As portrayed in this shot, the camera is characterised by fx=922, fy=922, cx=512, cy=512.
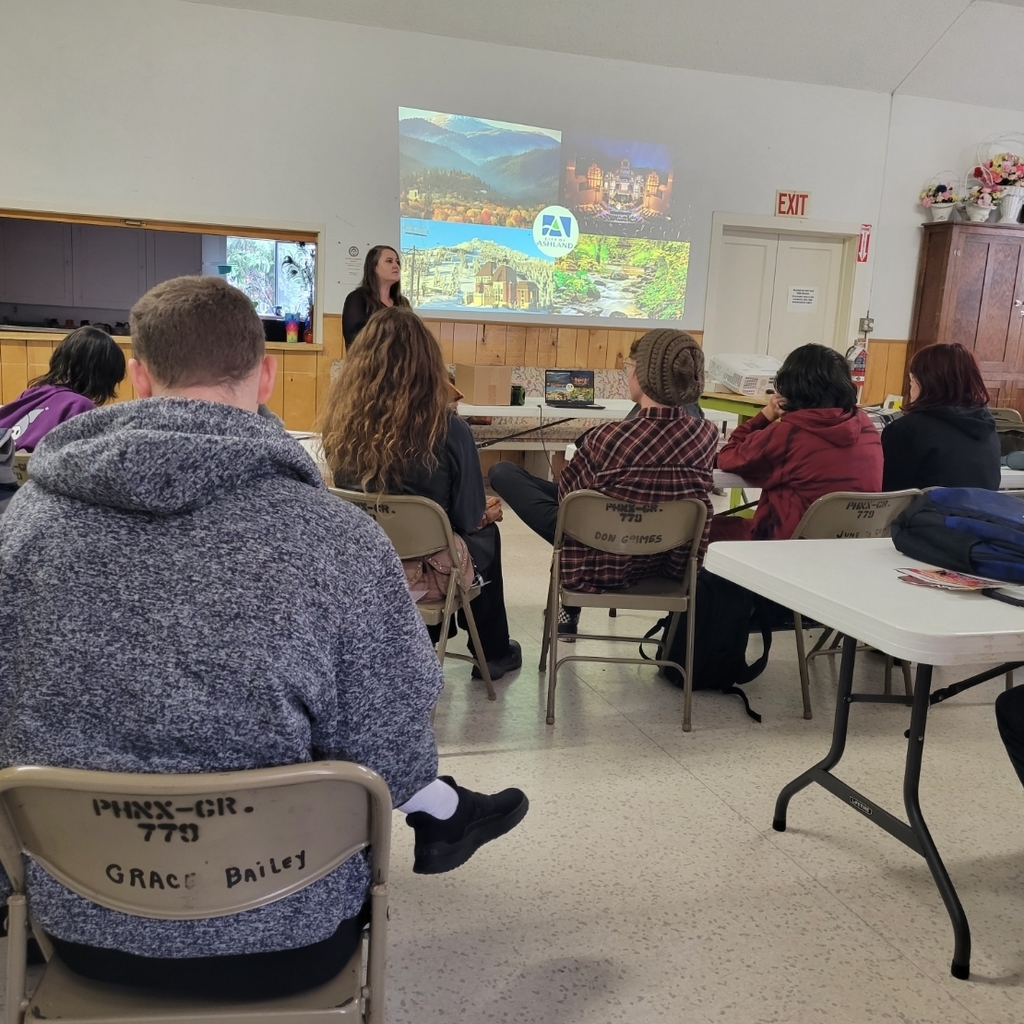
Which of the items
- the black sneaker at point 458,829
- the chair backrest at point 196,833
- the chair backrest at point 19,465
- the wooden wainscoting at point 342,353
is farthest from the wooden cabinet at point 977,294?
the chair backrest at point 196,833

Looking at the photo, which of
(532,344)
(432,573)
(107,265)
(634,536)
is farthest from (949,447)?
(107,265)

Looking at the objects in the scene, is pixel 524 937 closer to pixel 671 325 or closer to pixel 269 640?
pixel 269 640

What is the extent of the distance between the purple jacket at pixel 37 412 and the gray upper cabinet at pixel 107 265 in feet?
12.7

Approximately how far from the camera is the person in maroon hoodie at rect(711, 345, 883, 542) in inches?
114

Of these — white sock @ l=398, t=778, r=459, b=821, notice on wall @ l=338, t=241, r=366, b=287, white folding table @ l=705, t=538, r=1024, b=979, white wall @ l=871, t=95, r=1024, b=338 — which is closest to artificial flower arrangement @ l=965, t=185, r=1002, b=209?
white wall @ l=871, t=95, r=1024, b=338

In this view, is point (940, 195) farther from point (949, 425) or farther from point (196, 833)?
point (196, 833)

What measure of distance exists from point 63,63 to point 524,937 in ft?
18.3

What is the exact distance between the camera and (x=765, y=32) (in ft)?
20.3

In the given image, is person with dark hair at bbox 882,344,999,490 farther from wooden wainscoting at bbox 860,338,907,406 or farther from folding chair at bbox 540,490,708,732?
wooden wainscoting at bbox 860,338,907,406

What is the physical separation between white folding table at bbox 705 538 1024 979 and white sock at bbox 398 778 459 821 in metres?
0.72

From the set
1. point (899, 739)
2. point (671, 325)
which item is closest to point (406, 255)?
point (671, 325)

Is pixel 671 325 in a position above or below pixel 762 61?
below

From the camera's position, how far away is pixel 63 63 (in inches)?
209

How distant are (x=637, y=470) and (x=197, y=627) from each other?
6.15 ft
